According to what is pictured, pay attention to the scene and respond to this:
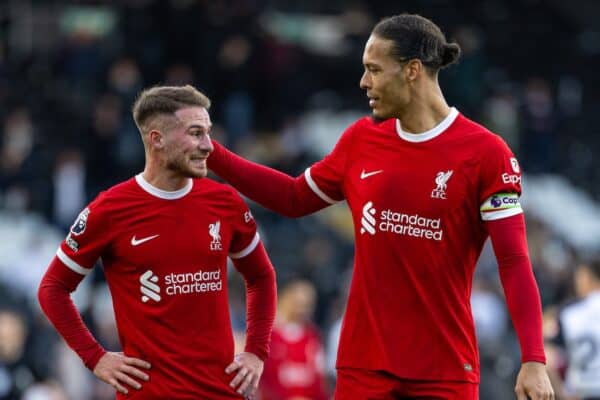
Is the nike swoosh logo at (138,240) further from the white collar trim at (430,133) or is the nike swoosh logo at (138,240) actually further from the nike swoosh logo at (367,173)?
the white collar trim at (430,133)

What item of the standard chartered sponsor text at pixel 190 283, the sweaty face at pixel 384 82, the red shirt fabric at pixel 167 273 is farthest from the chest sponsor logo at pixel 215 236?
the sweaty face at pixel 384 82

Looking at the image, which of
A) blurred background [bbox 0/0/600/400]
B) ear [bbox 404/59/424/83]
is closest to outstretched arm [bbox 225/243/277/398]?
ear [bbox 404/59/424/83]

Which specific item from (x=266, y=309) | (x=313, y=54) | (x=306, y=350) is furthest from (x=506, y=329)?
(x=266, y=309)

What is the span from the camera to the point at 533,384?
595cm

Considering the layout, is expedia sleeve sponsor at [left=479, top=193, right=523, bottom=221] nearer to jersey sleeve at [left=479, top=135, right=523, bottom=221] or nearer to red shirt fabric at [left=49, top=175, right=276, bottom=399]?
jersey sleeve at [left=479, top=135, right=523, bottom=221]

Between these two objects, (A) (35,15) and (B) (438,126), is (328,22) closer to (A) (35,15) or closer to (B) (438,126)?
(A) (35,15)

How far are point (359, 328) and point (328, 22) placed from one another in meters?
18.9

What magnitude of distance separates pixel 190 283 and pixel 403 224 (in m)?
1.01

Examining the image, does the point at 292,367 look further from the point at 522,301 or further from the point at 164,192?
the point at 522,301

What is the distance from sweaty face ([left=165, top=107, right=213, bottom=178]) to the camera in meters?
6.58

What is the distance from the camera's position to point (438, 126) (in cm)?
644

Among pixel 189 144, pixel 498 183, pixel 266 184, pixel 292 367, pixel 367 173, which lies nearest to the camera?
pixel 498 183

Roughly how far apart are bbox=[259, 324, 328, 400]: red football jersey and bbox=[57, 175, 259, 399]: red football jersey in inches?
208

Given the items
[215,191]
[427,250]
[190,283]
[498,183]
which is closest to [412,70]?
[498,183]
